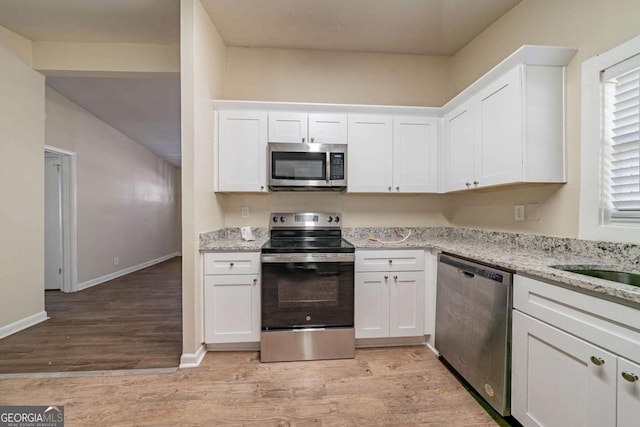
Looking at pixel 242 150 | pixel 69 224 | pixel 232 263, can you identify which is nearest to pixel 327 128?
pixel 242 150

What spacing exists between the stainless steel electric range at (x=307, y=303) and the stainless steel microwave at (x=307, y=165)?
65 cm

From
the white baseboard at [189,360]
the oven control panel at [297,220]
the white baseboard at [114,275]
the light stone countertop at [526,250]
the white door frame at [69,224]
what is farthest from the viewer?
the white baseboard at [114,275]

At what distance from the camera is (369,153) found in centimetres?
254

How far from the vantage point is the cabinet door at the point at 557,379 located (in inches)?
39.4

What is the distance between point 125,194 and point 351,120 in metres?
4.85

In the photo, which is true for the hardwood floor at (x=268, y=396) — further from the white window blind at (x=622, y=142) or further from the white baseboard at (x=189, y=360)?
the white window blind at (x=622, y=142)

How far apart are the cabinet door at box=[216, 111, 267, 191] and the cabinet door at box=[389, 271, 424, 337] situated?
1.56 metres

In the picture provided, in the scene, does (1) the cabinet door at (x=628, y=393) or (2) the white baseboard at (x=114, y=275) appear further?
(2) the white baseboard at (x=114, y=275)

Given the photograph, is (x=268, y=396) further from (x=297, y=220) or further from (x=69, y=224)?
(x=69, y=224)

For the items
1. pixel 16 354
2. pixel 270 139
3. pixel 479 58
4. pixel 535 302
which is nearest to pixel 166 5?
pixel 270 139

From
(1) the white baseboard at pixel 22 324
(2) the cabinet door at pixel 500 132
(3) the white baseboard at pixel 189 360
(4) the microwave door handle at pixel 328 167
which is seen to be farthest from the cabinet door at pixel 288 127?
(1) the white baseboard at pixel 22 324

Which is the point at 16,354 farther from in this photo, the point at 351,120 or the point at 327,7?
the point at 327,7

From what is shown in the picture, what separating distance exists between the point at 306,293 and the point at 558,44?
2531 millimetres

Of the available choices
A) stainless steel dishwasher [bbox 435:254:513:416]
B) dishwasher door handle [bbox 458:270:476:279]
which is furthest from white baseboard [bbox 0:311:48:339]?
dishwasher door handle [bbox 458:270:476:279]
